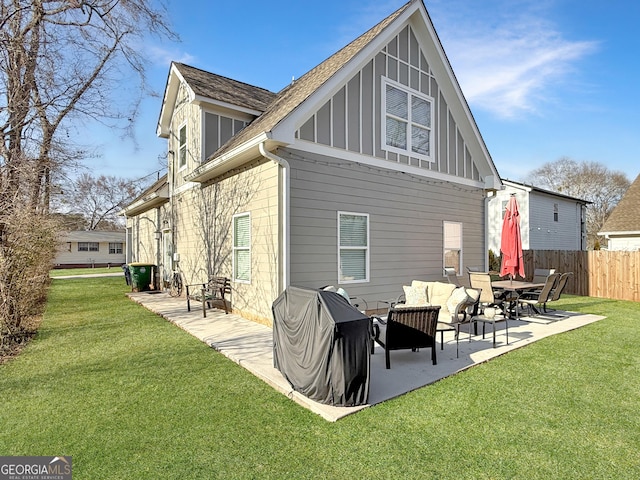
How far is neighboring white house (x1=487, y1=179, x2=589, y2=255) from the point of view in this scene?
19.8 metres

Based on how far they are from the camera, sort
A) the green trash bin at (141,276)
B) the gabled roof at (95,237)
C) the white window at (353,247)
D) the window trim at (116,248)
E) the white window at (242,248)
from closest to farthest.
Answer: the white window at (353,247) → the white window at (242,248) → the green trash bin at (141,276) → the gabled roof at (95,237) → the window trim at (116,248)

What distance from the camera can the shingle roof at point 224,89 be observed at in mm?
9688

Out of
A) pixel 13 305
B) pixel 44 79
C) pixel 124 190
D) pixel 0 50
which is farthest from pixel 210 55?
pixel 124 190

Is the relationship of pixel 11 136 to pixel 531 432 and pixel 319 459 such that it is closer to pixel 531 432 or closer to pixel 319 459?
pixel 319 459

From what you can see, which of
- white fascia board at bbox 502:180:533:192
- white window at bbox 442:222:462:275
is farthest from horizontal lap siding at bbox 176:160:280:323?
white fascia board at bbox 502:180:533:192

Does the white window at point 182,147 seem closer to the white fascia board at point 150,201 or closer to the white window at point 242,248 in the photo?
the white fascia board at point 150,201

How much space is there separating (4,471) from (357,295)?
20.1ft

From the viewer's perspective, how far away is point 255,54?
1195 centimetres

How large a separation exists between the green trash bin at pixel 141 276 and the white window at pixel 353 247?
355 inches

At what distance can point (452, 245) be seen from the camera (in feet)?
33.4

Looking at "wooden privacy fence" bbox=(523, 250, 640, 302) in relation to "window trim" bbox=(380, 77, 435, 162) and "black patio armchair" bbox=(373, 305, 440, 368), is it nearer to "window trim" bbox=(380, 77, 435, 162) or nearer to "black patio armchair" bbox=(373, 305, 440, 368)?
"window trim" bbox=(380, 77, 435, 162)

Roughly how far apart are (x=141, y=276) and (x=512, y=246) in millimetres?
12328

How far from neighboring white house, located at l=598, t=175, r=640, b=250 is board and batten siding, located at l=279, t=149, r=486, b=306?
10.6m

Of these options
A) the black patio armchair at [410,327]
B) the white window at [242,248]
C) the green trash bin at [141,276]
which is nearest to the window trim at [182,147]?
the white window at [242,248]
